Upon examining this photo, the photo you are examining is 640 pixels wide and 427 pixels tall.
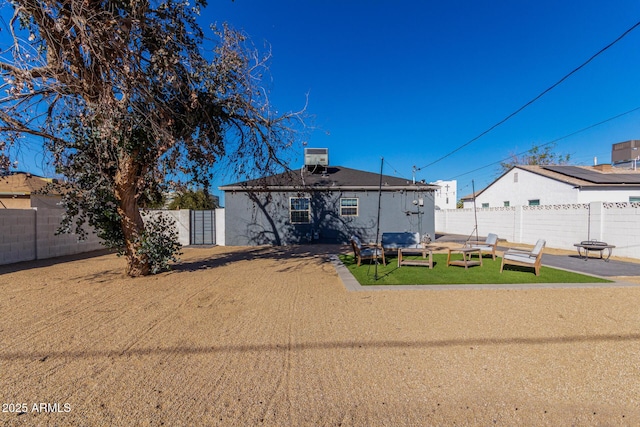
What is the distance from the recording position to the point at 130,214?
22.2ft

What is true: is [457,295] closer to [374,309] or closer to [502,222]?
[374,309]

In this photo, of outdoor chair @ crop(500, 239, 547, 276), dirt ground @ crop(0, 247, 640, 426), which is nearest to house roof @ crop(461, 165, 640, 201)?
outdoor chair @ crop(500, 239, 547, 276)

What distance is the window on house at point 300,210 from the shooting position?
47.6 ft

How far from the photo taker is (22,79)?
15.1ft

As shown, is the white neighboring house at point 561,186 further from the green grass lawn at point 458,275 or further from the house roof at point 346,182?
the green grass lawn at point 458,275

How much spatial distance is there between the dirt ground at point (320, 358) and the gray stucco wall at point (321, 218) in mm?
8809

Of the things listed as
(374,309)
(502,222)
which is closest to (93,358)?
(374,309)

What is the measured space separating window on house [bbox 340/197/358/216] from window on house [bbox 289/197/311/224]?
1.63 meters

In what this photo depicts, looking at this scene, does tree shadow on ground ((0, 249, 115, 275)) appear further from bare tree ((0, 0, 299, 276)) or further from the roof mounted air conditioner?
the roof mounted air conditioner

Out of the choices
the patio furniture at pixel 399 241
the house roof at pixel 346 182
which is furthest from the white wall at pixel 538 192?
the patio furniture at pixel 399 241

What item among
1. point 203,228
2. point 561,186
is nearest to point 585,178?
point 561,186

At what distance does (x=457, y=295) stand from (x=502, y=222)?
13.3m

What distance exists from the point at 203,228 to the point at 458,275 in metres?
12.0

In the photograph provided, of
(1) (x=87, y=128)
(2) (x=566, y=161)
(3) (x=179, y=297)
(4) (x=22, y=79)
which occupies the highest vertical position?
(2) (x=566, y=161)
